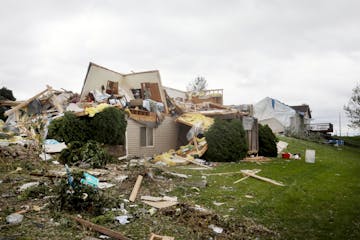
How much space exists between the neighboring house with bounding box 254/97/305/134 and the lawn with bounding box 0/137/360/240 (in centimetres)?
2181

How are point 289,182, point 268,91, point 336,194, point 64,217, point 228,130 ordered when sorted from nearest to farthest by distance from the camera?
point 64,217
point 336,194
point 289,182
point 228,130
point 268,91

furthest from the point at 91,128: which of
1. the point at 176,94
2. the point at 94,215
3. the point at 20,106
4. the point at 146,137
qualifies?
the point at 176,94

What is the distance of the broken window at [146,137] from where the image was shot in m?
14.4

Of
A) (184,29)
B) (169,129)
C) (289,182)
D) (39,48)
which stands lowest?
(289,182)

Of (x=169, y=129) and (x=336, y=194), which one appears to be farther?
(x=169, y=129)

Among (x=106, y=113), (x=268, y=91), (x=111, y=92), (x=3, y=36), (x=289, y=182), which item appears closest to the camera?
(x=289, y=182)

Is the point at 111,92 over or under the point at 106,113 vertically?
over

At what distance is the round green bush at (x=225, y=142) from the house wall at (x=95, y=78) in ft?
21.6

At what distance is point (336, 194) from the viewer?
6785 mm

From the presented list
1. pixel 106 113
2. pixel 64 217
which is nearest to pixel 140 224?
pixel 64 217

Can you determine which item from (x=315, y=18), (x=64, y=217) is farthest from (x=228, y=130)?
(x=64, y=217)

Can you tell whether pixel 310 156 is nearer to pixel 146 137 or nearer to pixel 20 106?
pixel 146 137

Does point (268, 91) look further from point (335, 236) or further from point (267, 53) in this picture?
point (335, 236)

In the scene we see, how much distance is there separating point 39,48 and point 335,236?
1238cm
